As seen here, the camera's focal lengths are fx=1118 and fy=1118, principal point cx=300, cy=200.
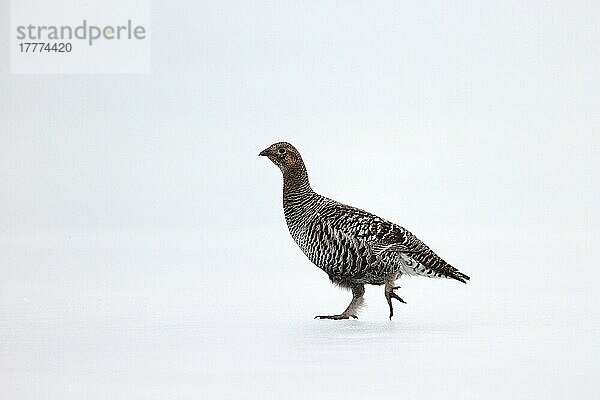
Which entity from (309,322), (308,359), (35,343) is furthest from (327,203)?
(35,343)

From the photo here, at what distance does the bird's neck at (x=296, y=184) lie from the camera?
8883 mm

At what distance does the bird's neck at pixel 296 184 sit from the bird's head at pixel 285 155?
2 centimetres

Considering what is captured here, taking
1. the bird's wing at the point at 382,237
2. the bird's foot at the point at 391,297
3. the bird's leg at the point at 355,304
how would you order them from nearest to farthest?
the bird's wing at the point at 382,237, the bird's foot at the point at 391,297, the bird's leg at the point at 355,304

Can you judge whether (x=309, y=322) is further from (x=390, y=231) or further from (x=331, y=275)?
(x=390, y=231)

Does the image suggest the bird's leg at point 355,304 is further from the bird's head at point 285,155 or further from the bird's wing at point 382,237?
the bird's head at point 285,155

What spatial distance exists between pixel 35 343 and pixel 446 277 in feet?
10.4

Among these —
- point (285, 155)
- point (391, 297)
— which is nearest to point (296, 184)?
point (285, 155)

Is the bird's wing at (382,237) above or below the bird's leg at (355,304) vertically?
above

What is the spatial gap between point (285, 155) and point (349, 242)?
907mm

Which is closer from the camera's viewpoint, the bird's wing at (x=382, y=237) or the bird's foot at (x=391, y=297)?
the bird's wing at (x=382, y=237)

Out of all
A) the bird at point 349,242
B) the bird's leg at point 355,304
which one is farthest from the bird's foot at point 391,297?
the bird's leg at point 355,304

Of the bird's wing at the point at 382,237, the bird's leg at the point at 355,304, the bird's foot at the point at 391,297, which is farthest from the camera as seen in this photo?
the bird's leg at the point at 355,304

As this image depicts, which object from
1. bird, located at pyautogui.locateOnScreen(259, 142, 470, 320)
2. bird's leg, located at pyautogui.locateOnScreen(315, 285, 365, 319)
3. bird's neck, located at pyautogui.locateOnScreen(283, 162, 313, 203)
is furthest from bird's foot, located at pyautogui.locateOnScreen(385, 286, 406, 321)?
bird's neck, located at pyautogui.locateOnScreen(283, 162, 313, 203)

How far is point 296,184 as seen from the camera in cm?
890
